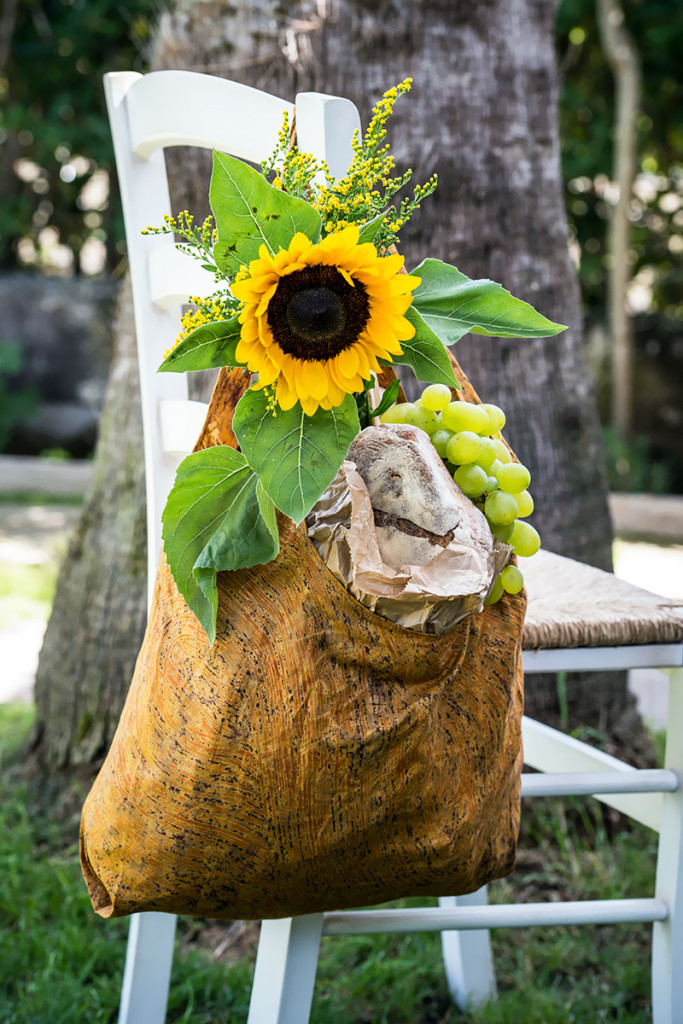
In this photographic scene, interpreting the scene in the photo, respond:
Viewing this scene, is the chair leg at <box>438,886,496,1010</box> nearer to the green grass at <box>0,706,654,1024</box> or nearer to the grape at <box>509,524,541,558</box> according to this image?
the green grass at <box>0,706,654,1024</box>

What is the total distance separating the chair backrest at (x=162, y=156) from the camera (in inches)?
35.6

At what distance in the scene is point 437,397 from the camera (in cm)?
78

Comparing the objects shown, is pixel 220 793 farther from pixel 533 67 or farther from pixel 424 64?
pixel 533 67

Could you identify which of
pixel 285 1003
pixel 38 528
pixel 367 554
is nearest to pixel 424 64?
pixel 367 554

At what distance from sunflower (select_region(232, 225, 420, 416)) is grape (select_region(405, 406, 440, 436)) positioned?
13cm

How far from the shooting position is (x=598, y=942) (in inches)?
70.2

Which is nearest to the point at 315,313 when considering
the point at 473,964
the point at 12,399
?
the point at 473,964

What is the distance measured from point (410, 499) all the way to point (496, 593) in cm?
17

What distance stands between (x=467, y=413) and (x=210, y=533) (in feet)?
0.75

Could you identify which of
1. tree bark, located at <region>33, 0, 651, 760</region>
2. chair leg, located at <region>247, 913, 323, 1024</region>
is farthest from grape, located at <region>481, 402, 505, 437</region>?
tree bark, located at <region>33, 0, 651, 760</region>

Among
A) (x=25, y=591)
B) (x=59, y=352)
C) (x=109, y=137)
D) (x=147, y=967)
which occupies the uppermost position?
(x=109, y=137)

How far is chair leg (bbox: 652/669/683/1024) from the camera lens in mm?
1247

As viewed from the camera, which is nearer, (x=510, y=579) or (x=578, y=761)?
(x=510, y=579)

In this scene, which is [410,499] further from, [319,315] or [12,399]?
[12,399]
